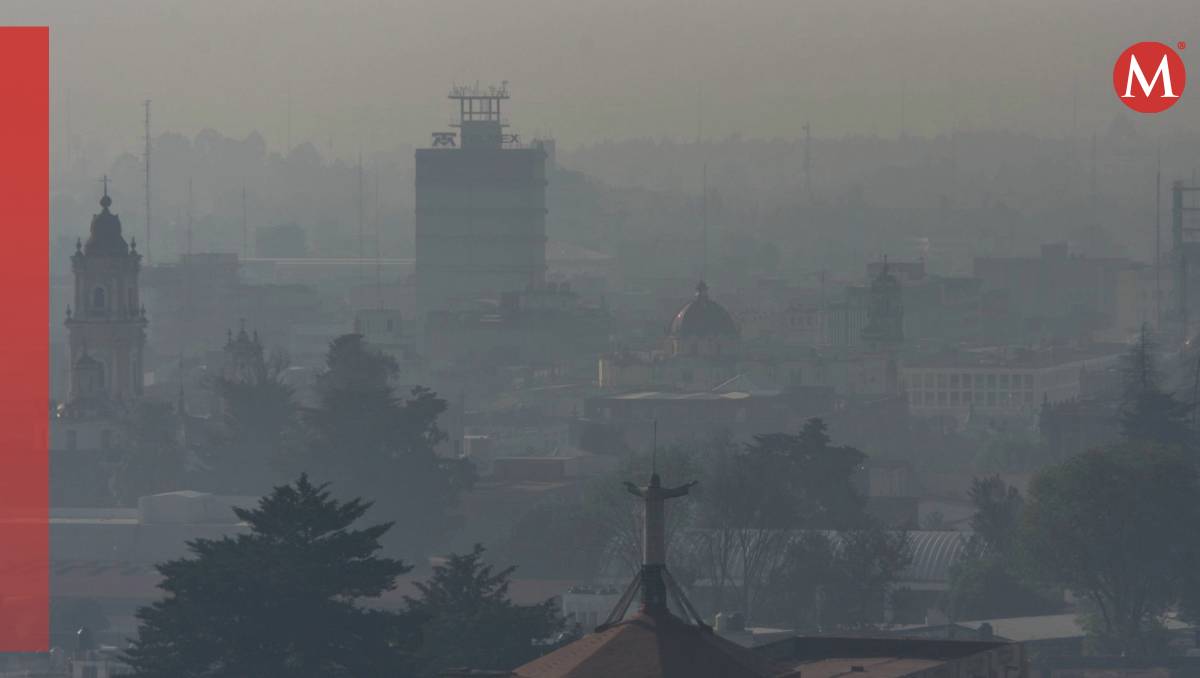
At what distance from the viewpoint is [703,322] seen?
573 feet

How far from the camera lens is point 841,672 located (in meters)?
38.9

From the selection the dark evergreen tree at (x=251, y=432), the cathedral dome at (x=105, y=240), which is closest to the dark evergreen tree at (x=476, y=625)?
the dark evergreen tree at (x=251, y=432)

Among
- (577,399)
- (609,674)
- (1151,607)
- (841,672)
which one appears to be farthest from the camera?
(577,399)

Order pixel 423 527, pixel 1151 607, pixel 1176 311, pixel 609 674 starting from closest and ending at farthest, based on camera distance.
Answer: pixel 609 674 < pixel 1151 607 < pixel 423 527 < pixel 1176 311

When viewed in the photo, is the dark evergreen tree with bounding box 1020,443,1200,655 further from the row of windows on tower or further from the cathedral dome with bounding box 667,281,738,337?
the cathedral dome with bounding box 667,281,738,337

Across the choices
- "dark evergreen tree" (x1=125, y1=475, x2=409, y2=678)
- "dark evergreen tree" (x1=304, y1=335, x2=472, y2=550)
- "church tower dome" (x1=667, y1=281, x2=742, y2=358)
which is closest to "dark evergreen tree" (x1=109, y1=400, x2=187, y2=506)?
"dark evergreen tree" (x1=304, y1=335, x2=472, y2=550)

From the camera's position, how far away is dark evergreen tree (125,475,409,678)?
143ft

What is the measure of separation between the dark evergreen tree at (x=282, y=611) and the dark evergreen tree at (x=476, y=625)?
7.03ft

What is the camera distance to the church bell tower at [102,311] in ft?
419

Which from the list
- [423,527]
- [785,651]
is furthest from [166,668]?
[423,527]

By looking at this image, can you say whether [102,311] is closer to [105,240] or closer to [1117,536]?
[105,240]

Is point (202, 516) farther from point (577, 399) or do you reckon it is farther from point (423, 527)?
point (577, 399)

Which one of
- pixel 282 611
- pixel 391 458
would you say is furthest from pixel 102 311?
pixel 282 611

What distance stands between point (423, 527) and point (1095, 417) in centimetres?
2912
